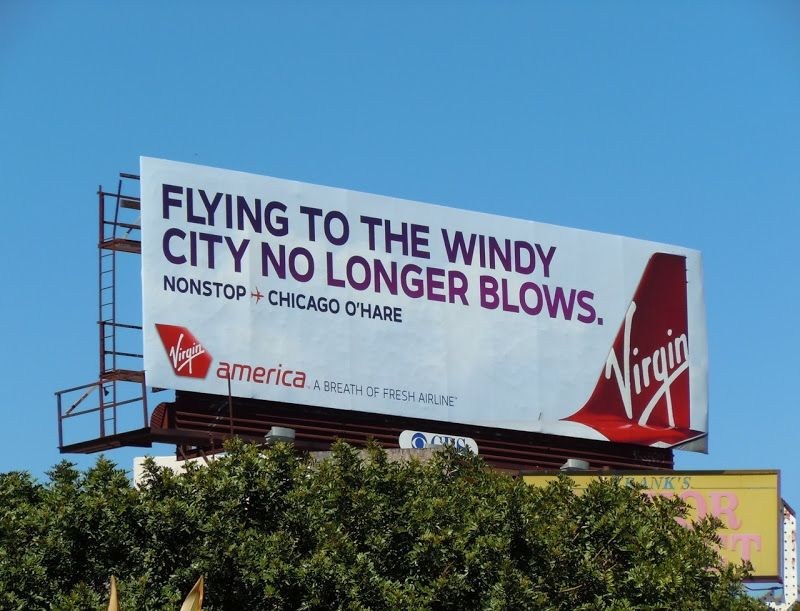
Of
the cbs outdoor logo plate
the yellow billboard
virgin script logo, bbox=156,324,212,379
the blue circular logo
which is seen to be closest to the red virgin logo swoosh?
the yellow billboard

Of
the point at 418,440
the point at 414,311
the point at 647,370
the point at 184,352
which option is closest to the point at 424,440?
the point at 418,440

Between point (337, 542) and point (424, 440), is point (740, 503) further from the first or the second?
point (337, 542)

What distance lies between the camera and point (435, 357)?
37.8 meters

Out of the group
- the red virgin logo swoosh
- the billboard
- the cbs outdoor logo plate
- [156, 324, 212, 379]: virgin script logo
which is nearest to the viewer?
[156, 324, 212, 379]: virgin script logo

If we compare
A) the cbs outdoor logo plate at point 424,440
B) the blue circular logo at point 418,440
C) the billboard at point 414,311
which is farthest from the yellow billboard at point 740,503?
the billboard at point 414,311

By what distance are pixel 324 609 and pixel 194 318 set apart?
12834mm

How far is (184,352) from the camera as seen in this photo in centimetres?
3400

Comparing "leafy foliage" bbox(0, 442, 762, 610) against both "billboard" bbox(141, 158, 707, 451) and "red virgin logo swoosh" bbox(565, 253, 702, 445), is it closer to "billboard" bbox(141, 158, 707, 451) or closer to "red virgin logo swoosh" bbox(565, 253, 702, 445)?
"billboard" bbox(141, 158, 707, 451)

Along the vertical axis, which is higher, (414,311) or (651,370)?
(414,311)

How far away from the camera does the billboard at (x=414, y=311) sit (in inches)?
1361

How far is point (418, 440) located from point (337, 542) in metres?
13.9

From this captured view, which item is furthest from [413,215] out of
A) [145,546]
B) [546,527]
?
[145,546]

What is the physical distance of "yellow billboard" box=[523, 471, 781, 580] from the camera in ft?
121

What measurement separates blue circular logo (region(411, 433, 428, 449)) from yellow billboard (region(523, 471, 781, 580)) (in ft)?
11.3
